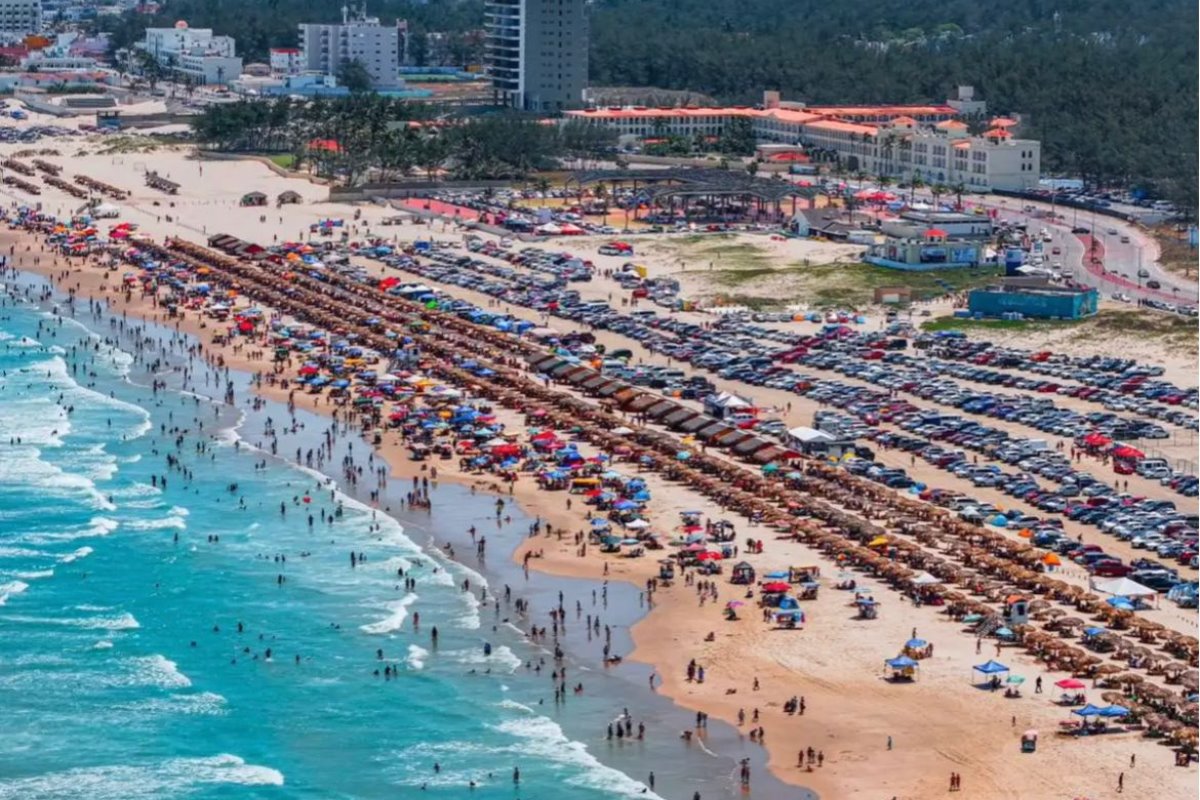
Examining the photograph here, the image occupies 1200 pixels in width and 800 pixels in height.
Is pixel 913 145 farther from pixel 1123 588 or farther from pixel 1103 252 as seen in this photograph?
pixel 1123 588

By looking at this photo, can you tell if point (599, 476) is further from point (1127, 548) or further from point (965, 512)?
point (1127, 548)

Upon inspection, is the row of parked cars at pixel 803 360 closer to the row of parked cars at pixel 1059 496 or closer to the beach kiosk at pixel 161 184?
the row of parked cars at pixel 1059 496

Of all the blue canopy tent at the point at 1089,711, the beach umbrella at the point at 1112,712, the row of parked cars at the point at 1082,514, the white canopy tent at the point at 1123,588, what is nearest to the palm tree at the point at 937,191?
the row of parked cars at the point at 1082,514

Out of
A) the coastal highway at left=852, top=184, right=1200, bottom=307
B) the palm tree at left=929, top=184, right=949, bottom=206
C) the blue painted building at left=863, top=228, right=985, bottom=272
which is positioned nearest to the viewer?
the coastal highway at left=852, top=184, right=1200, bottom=307

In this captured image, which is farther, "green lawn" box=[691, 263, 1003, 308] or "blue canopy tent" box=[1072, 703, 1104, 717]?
"green lawn" box=[691, 263, 1003, 308]

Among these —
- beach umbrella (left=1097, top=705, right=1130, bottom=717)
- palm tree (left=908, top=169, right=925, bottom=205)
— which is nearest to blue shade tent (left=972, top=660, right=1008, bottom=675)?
beach umbrella (left=1097, top=705, right=1130, bottom=717)

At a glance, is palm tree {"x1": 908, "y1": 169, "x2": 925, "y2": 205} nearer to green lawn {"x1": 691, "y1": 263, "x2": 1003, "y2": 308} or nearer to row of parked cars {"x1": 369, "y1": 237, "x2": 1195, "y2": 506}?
green lawn {"x1": 691, "y1": 263, "x2": 1003, "y2": 308}
